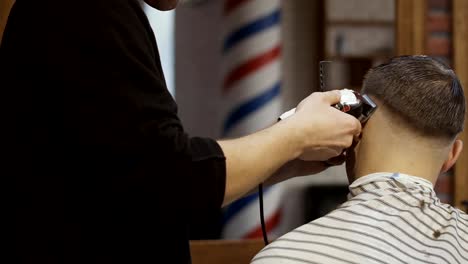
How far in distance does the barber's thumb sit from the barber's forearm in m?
0.11

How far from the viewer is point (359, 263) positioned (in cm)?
157

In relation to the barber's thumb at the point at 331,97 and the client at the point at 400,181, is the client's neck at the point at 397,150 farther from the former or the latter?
the barber's thumb at the point at 331,97

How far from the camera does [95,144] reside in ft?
4.24

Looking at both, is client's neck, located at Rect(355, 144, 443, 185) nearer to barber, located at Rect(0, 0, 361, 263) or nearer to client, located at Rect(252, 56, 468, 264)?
client, located at Rect(252, 56, 468, 264)

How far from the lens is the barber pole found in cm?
452

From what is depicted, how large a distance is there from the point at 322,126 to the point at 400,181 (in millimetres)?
340

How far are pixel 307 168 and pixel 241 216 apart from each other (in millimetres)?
2716

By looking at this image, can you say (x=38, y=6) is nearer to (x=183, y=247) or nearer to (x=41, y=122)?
(x=41, y=122)

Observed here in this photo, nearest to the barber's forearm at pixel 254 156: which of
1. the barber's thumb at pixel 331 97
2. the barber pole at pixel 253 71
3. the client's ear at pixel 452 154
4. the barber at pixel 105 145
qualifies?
the barber at pixel 105 145

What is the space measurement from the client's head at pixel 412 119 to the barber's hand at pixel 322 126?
210 mm

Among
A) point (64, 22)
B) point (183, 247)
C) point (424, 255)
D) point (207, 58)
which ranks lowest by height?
point (207, 58)

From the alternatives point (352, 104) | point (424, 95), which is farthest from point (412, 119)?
point (352, 104)

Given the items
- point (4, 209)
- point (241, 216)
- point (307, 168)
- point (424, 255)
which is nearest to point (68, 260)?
point (4, 209)

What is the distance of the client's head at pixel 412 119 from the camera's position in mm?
1669
